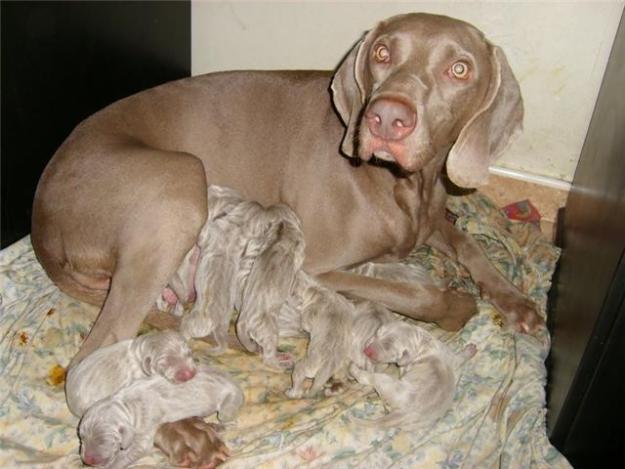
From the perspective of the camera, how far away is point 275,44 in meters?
4.31

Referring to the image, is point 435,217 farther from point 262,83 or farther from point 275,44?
point 275,44

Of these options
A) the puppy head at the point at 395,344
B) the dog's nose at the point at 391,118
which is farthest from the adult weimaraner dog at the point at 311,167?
the puppy head at the point at 395,344

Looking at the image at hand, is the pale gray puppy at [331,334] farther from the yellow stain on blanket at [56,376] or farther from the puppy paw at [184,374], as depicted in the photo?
the yellow stain on blanket at [56,376]

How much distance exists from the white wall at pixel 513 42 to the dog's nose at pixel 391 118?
1.77m

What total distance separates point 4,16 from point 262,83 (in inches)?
47.9

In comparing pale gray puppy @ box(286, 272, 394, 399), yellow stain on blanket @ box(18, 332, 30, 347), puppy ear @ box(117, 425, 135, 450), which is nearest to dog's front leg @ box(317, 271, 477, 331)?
pale gray puppy @ box(286, 272, 394, 399)

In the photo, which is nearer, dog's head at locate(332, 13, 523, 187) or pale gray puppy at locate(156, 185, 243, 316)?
dog's head at locate(332, 13, 523, 187)

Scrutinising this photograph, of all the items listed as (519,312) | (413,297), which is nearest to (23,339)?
(413,297)

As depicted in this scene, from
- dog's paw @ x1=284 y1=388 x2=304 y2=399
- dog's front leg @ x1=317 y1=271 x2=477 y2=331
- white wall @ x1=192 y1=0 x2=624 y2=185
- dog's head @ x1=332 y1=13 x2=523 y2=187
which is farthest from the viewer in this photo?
white wall @ x1=192 y1=0 x2=624 y2=185

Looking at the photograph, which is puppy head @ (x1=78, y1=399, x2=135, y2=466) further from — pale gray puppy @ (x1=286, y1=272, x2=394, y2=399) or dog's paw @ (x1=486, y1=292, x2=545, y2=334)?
dog's paw @ (x1=486, y1=292, x2=545, y2=334)

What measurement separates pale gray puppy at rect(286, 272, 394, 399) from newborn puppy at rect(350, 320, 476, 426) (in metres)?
0.07

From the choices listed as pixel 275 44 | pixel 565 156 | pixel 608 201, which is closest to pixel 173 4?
pixel 275 44

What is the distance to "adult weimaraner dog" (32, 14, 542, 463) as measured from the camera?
2.55m

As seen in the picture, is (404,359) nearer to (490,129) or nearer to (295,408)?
(295,408)
